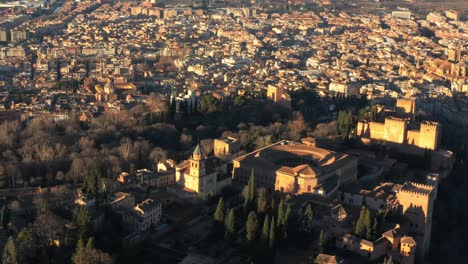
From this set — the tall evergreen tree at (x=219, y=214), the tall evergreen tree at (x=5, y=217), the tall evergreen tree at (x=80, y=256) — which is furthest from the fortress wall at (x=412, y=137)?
the tall evergreen tree at (x=5, y=217)

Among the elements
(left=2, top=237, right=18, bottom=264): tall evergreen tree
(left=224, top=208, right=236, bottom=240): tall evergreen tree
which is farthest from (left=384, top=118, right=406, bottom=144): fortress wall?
(left=2, top=237, right=18, bottom=264): tall evergreen tree

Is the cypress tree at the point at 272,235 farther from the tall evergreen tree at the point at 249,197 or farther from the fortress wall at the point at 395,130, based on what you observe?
the fortress wall at the point at 395,130

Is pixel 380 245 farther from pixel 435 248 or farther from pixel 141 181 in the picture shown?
pixel 141 181

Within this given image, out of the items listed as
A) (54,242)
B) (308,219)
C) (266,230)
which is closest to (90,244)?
(54,242)

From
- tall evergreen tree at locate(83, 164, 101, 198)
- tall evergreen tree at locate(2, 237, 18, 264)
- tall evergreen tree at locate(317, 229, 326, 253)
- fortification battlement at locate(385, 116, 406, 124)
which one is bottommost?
tall evergreen tree at locate(317, 229, 326, 253)

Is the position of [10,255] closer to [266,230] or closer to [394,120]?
[266,230]

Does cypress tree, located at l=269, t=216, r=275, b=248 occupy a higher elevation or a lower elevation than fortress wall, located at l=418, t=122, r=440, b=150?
lower

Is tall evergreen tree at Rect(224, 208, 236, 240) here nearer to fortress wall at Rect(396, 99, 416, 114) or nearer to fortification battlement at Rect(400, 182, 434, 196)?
fortification battlement at Rect(400, 182, 434, 196)
